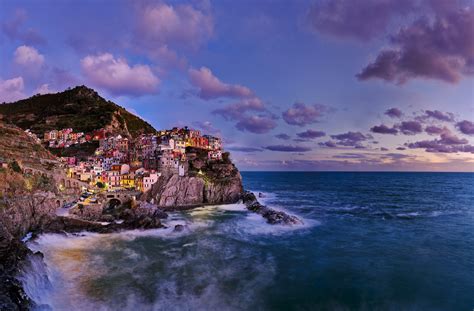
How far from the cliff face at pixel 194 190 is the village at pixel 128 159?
3.24 meters

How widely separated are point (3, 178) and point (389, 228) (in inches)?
2346

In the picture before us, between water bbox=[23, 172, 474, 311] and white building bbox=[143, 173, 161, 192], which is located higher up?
white building bbox=[143, 173, 161, 192]

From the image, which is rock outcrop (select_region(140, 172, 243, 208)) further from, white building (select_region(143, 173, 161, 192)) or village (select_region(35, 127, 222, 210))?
village (select_region(35, 127, 222, 210))

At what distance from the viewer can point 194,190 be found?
224 ft

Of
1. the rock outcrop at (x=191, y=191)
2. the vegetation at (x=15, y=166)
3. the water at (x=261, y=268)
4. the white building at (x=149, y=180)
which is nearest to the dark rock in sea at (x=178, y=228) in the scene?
the water at (x=261, y=268)

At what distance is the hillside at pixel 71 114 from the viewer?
129m

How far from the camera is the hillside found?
129 metres

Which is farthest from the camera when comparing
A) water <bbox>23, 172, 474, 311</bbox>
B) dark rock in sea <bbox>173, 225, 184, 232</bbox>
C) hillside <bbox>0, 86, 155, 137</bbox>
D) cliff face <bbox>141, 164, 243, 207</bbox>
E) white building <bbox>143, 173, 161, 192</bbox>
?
hillside <bbox>0, 86, 155, 137</bbox>

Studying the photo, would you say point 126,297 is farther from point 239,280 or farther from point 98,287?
point 239,280

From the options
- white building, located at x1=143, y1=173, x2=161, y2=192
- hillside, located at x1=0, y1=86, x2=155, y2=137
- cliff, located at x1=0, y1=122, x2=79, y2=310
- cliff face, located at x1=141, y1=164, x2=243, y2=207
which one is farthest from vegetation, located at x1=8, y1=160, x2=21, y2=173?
hillside, located at x1=0, y1=86, x2=155, y2=137

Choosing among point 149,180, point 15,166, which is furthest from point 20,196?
point 149,180

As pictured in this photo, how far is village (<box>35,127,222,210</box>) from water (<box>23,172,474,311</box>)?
2302cm

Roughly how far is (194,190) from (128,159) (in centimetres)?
2953

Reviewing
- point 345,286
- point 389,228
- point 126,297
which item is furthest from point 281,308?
point 389,228
